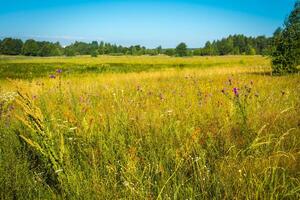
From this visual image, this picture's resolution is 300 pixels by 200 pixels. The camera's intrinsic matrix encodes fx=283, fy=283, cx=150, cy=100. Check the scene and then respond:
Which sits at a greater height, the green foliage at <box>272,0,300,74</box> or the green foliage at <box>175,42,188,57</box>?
the green foliage at <box>175,42,188,57</box>

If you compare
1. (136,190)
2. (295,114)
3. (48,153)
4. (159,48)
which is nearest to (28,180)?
(48,153)

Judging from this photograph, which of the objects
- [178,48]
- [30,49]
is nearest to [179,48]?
[178,48]

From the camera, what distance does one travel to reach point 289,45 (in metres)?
12.4

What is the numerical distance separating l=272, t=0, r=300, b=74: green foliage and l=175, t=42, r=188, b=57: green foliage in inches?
3469

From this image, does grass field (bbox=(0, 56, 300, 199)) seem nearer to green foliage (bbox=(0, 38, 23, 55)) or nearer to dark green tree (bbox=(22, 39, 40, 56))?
dark green tree (bbox=(22, 39, 40, 56))

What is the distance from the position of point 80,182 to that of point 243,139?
1.50 meters

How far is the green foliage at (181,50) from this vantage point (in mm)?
Result: 100375

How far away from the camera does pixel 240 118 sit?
2975 mm

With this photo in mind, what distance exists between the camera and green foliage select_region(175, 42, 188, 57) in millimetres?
100375

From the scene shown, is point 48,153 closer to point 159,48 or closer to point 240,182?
point 240,182

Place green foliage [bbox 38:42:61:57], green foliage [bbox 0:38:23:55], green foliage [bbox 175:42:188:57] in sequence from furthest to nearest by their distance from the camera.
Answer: green foliage [bbox 0:38:23:55], green foliage [bbox 38:42:61:57], green foliage [bbox 175:42:188:57]

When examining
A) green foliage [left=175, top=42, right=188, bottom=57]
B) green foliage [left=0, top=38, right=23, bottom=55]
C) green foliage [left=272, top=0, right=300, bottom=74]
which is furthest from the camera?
green foliage [left=0, top=38, right=23, bottom=55]

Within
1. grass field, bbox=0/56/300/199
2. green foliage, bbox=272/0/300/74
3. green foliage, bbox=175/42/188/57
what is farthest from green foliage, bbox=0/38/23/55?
grass field, bbox=0/56/300/199

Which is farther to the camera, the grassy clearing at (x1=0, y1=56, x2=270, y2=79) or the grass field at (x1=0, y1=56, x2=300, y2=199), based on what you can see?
the grassy clearing at (x1=0, y1=56, x2=270, y2=79)
